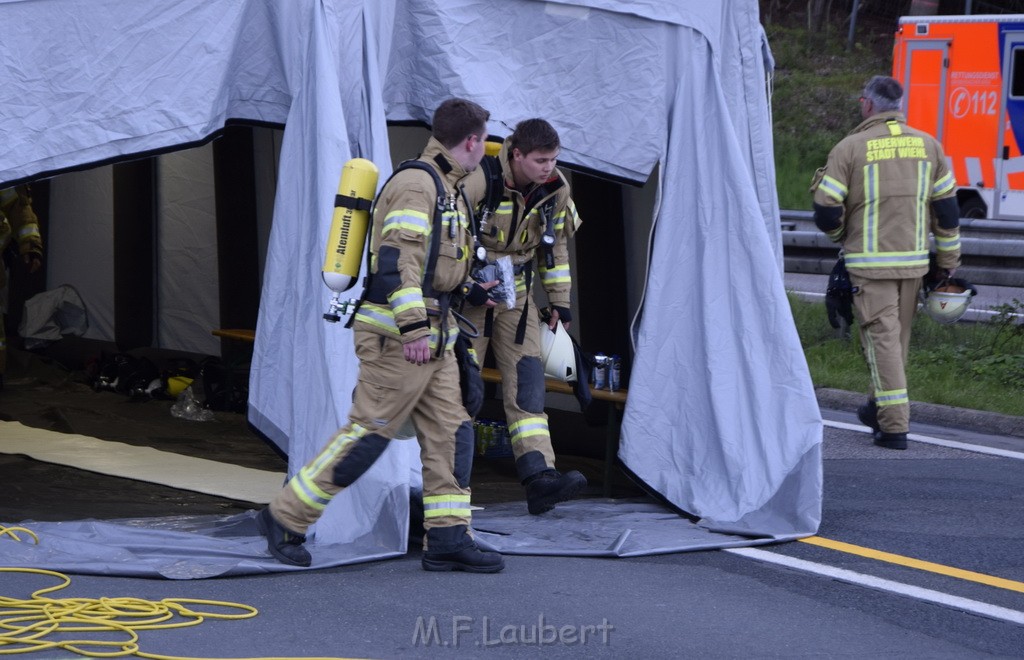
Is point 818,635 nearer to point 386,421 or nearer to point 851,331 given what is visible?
point 386,421

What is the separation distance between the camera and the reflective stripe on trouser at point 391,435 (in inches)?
208

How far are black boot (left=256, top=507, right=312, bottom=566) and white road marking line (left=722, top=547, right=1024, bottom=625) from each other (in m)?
1.86

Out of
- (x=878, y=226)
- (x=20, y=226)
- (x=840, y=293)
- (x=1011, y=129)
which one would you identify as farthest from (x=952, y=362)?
(x=1011, y=129)

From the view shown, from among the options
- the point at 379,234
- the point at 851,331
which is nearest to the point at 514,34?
the point at 379,234

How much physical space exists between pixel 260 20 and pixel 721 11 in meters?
2.22

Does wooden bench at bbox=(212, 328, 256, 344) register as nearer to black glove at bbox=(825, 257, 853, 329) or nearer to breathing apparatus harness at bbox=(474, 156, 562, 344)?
breathing apparatus harness at bbox=(474, 156, 562, 344)

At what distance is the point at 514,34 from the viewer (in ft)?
20.8

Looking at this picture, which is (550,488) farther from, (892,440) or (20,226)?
(20,226)

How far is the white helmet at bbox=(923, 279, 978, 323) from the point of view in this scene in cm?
815

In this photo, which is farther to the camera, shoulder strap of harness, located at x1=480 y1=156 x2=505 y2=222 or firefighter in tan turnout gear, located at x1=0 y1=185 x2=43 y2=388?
firefighter in tan turnout gear, located at x1=0 y1=185 x2=43 y2=388

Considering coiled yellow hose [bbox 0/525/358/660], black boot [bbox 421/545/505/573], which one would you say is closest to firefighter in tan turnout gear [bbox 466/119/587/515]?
black boot [bbox 421/545/505/573]

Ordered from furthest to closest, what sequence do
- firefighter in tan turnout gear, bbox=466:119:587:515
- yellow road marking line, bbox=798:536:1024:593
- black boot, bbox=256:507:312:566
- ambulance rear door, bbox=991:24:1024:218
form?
ambulance rear door, bbox=991:24:1024:218, firefighter in tan turnout gear, bbox=466:119:587:515, yellow road marking line, bbox=798:536:1024:593, black boot, bbox=256:507:312:566

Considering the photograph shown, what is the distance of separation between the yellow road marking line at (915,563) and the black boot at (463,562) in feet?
5.12

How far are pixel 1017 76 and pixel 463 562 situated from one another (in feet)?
43.6
